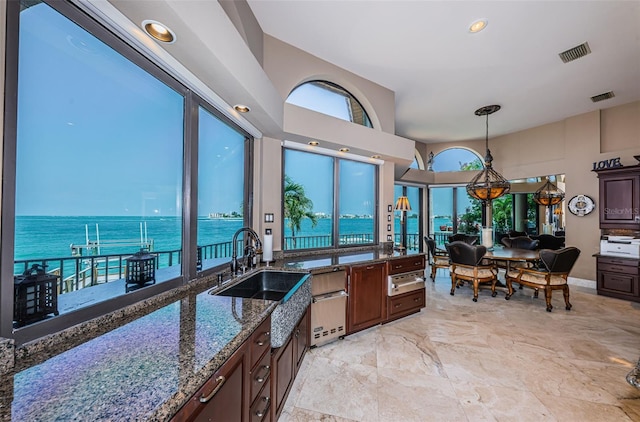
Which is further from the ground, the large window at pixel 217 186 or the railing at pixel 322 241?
the large window at pixel 217 186

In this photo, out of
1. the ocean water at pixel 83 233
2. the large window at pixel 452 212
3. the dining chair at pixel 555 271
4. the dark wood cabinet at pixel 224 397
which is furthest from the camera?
the large window at pixel 452 212

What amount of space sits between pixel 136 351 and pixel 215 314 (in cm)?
41

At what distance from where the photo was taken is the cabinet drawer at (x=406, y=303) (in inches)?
131

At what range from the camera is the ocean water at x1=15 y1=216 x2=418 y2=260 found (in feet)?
3.38

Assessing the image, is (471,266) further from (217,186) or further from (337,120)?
(217,186)

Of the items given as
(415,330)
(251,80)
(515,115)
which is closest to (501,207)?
(515,115)

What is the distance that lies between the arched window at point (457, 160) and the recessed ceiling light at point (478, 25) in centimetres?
507

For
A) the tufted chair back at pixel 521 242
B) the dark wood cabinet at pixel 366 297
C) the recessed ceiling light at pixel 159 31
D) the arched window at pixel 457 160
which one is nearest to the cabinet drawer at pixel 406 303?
the dark wood cabinet at pixel 366 297

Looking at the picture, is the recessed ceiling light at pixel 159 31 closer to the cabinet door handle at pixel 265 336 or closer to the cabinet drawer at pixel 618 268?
the cabinet door handle at pixel 265 336

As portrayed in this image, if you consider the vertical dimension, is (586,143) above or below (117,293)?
above

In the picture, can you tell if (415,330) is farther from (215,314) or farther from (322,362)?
(215,314)

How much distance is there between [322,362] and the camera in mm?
2498

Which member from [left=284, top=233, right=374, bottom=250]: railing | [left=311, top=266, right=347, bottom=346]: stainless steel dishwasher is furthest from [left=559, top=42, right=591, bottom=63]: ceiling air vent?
[left=311, top=266, right=347, bottom=346]: stainless steel dishwasher

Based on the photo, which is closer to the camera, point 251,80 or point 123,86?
point 123,86
